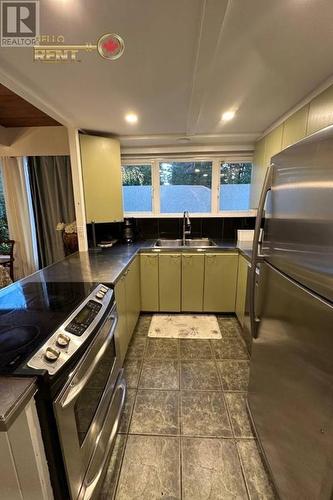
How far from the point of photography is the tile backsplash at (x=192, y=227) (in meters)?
3.26

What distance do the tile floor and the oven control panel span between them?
852mm

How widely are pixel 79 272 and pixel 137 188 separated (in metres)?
1.83

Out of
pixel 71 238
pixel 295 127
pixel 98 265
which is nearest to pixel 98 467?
pixel 98 265

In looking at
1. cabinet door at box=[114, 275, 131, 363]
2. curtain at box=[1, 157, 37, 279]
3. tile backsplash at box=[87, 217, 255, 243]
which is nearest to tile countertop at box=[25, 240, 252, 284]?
cabinet door at box=[114, 275, 131, 363]

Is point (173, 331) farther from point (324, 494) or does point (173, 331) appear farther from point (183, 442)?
point (324, 494)

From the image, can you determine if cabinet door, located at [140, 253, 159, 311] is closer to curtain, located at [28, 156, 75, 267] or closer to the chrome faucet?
Result: the chrome faucet

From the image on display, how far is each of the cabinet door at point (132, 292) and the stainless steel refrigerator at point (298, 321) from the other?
49.9 inches

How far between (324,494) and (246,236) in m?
2.53

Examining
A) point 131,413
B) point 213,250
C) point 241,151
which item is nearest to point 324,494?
point 131,413

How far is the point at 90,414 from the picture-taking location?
107 cm

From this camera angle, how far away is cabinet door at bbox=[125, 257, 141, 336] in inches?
85.0

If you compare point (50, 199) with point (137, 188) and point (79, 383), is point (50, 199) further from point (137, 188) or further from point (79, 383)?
point (79, 383)

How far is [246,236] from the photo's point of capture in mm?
3004

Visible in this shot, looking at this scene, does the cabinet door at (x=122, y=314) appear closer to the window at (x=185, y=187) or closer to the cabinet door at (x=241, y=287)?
the cabinet door at (x=241, y=287)
